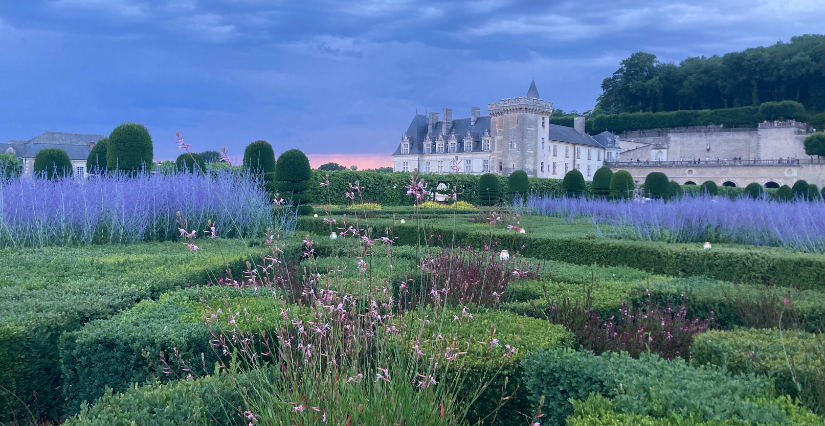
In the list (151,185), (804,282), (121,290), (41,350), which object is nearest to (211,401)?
(41,350)

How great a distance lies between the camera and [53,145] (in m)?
47.1

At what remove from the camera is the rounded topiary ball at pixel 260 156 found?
45.1 ft

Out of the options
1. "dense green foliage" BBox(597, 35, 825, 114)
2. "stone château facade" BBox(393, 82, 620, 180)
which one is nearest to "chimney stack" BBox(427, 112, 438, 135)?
"stone château facade" BBox(393, 82, 620, 180)

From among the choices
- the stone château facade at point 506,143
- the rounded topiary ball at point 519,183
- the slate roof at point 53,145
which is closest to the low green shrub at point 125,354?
the rounded topiary ball at point 519,183

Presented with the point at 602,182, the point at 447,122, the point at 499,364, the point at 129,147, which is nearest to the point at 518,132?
the point at 447,122

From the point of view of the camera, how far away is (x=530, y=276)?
5.89 m

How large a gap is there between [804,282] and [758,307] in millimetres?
2334

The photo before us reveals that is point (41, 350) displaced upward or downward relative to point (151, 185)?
downward

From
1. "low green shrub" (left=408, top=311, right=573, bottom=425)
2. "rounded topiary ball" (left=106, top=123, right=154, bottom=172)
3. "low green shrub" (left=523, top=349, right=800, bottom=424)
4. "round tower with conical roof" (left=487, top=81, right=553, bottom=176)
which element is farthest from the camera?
"round tower with conical roof" (left=487, top=81, right=553, bottom=176)

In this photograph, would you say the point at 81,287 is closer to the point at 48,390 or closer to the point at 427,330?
the point at 48,390

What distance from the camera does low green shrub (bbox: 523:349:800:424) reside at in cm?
219

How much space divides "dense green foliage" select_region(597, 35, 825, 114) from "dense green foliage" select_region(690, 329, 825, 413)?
6370 centimetres

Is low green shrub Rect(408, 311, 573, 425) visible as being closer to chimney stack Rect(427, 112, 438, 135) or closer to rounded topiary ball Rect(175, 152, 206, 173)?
rounded topiary ball Rect(175, 152, 206, 173)

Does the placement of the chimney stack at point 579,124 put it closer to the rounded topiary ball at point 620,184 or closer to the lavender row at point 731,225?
the rounded topiary ball at point 620,184
